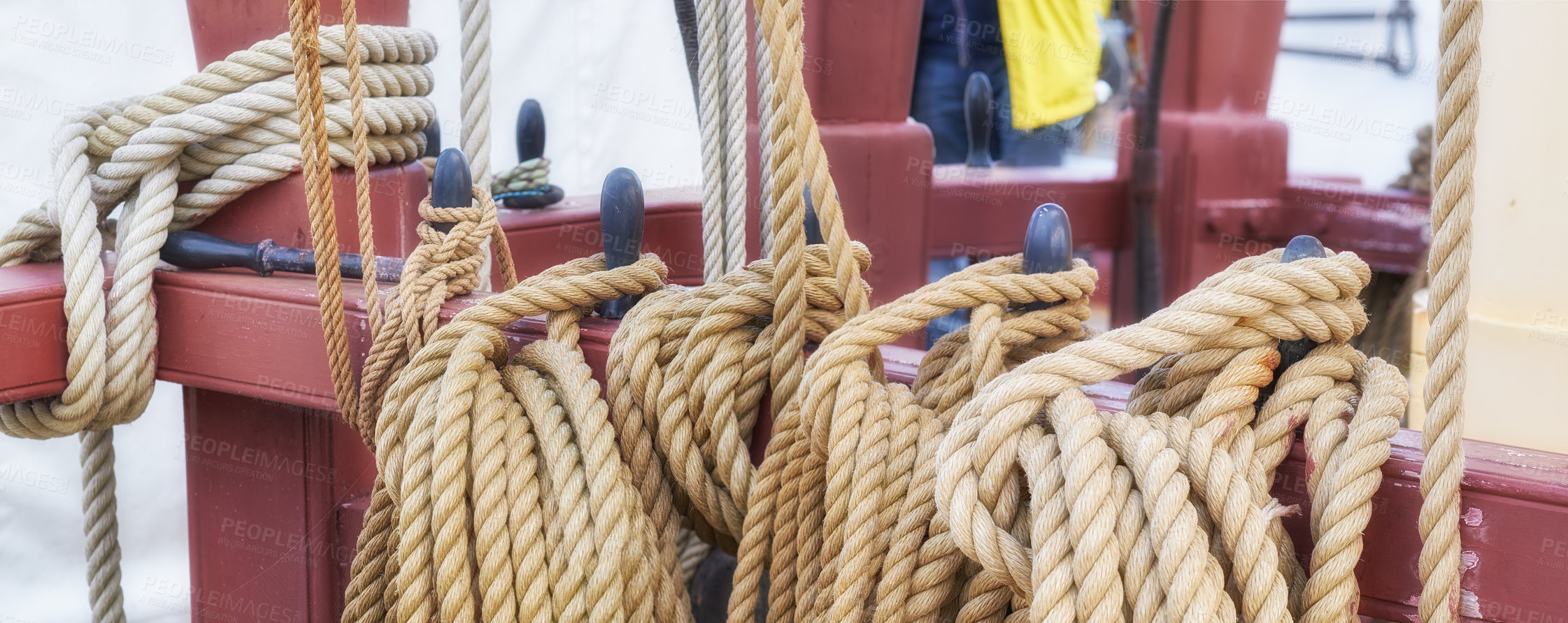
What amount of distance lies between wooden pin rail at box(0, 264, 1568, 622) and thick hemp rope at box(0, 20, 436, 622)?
30mm

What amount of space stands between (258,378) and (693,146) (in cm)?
216

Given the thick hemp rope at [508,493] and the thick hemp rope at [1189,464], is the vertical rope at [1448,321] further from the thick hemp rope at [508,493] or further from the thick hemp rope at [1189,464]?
the thick hemp rope at [508,493]

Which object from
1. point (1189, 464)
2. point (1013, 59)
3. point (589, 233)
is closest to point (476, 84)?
point (589, 233)

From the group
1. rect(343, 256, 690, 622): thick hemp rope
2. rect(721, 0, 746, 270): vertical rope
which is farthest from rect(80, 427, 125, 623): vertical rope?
rect(721, 0, 746, 270): vertical rope

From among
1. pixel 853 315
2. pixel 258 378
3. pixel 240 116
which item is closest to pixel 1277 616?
pixel 853 315

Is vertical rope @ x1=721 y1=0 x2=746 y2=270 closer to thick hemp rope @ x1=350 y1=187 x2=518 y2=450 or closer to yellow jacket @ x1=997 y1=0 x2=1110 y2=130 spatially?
thick hemp rope @ x1=350 y1=187 x2=518 y2=450

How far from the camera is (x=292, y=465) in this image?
3.54ft

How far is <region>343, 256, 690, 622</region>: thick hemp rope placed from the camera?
726mm

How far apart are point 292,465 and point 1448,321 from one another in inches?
38.5

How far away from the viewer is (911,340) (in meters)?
2.30

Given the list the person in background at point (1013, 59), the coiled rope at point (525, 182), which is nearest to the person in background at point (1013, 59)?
the person in background at point (1013, 59)

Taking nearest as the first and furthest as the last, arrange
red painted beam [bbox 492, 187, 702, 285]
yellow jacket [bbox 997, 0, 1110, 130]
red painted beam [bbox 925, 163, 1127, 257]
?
red painted beam [bbox 492, 187, 702, 285], red painted beam [bbox 925, 163, 1127, 257], yellow jacket [bbox 997, 0, 1110, 130]

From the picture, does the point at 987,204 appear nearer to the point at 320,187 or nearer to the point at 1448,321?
the point at 320,187

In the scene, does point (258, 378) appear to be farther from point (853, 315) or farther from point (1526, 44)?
point (1526, 44)
